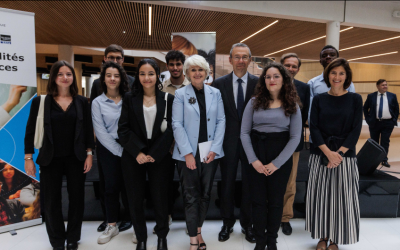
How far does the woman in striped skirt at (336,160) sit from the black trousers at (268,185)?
14.7 inches

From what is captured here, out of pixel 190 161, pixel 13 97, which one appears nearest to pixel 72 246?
pixel 190 161

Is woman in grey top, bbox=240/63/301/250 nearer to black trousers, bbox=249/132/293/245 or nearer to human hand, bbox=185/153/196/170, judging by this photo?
black trousers, bbox=249/132/293/245

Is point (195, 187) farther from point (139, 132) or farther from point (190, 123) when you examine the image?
point (139, 132)

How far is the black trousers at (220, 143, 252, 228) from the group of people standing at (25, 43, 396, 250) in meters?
0.02

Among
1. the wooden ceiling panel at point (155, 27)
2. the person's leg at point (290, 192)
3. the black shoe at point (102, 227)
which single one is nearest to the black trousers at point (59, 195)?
the black shoe at point (102, 227)

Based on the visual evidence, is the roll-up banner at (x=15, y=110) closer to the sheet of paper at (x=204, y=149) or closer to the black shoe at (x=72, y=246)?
the black shoe at (x=72, y=246)

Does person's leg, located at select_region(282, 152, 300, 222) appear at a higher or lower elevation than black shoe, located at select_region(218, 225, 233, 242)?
higher

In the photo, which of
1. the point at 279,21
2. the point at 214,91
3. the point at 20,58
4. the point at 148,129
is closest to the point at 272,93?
the point at 214,91

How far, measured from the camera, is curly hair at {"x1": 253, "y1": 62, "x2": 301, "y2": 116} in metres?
2.02

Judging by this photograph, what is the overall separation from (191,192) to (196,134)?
0.49 metres

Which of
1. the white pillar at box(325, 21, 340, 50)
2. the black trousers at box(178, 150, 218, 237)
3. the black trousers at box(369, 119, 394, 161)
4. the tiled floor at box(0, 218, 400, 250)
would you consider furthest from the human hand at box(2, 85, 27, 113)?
the white pillar at box(325, 21, 340, 50)

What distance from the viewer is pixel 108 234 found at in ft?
8.13

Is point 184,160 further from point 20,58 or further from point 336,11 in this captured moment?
point 336,11

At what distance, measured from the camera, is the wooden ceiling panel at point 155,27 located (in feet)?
21.1
